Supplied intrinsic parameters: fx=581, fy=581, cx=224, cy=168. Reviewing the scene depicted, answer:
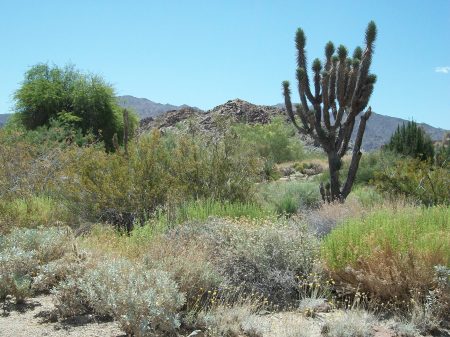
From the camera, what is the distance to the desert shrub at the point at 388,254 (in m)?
6.43

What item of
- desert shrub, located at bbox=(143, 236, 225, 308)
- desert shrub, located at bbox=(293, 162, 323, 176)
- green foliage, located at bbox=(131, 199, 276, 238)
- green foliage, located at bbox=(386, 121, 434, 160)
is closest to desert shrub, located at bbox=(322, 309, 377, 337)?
desert shrub, located at bbox=(143, 236, 225, 308)

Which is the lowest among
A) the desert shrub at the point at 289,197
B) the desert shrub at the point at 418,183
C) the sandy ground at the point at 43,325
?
the sandy ground at the point at 43,325

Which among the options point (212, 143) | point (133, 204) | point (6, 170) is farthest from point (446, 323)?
point (6, 170)

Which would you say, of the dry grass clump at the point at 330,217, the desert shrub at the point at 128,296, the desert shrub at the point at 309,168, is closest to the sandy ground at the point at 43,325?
the desert shrub at the point at 128,296

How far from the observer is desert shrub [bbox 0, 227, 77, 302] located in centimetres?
680

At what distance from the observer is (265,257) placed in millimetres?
7074

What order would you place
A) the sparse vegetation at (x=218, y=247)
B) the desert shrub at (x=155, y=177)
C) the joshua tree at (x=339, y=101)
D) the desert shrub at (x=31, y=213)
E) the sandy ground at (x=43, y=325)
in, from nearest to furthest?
the sandy ground at (x=43, y=325), the sparse vegetation at (x=218, y=247), the desert shrub at (x=31, y=213), the desert shrub at (x=155, y=177), the joshua tree at (x=339, y=101)

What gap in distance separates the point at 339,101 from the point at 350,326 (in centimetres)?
918

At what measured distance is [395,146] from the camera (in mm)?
26828

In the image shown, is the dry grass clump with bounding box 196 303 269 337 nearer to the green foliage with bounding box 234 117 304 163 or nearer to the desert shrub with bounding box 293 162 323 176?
the desert shrub with bounding box 293 162 323 176

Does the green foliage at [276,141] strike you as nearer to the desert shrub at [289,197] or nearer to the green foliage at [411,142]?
the green foliage at [411,142]

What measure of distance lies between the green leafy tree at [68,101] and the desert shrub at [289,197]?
1565cm

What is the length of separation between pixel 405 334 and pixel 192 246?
2.70m

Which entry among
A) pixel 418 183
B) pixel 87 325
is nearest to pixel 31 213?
pixel 87 325
